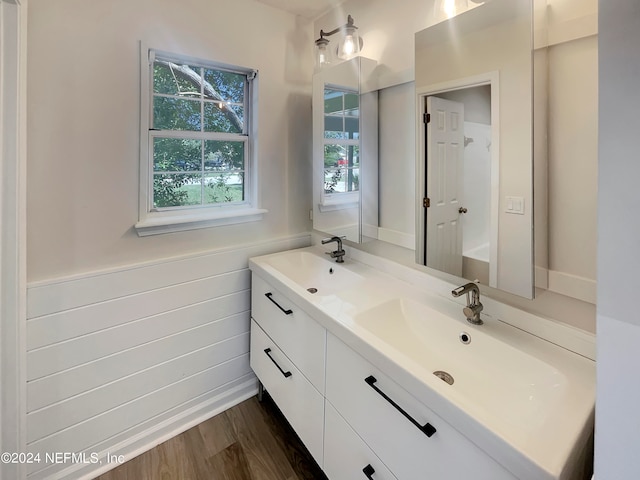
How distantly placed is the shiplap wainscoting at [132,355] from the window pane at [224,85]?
92cm

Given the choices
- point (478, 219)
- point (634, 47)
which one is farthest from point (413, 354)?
point (634, 47)

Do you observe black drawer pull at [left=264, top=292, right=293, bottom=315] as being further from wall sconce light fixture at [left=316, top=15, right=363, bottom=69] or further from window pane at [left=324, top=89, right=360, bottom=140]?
wall sconce light fixture at [left=316, top=15, right=363, bottom=69]

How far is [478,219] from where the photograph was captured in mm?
1279

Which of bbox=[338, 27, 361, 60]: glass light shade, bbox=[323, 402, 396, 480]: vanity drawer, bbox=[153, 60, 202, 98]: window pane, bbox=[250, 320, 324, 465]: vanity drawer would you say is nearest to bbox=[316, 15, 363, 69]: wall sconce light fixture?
bbox=[338, 27, 361, 60]: glass light shade

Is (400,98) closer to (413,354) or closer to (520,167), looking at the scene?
(520,167)

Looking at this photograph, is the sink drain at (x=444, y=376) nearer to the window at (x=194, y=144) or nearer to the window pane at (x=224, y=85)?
the window at (x=194, y=144)

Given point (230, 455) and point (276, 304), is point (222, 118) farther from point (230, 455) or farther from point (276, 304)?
point (230, 455)

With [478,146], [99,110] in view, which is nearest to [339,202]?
[478,146]

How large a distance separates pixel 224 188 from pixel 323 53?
1.04 meters

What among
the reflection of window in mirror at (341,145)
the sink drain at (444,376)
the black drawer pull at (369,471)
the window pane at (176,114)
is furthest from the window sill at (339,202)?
the black drawer pull at (369,471)

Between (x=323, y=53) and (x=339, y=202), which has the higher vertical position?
(x=323, y=53)

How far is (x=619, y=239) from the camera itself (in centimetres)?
44

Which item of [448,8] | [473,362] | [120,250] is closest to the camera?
[473,362]

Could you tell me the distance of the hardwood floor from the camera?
5.28ft
